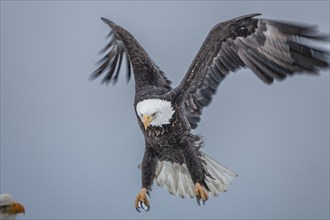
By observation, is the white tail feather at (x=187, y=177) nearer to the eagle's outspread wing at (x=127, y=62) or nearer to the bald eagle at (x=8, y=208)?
the eagle's outspread wing at (x=127, y=62)

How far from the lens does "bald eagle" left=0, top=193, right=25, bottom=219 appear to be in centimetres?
572

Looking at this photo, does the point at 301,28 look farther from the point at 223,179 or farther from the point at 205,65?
the point at 223,179

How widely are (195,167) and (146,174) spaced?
0.38 m

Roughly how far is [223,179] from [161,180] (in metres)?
0.51

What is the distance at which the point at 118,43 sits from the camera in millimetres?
7316

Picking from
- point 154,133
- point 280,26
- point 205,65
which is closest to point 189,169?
point 154,133

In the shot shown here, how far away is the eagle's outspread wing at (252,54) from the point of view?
539 cm

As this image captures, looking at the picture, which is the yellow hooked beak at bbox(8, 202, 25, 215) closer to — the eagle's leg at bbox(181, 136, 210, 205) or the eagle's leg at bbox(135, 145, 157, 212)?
the eagle's leg at bbox(135, 145, 157, 212)

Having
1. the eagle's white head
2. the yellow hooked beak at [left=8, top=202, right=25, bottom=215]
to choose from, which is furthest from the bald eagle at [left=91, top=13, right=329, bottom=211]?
the yellow hooked beak at [left=8, top=202, right=25, bottom=215]

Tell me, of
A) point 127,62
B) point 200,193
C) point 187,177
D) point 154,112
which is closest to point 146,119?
point 154,112

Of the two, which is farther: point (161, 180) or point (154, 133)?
point (161, 180)

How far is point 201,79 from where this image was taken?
6.01 m

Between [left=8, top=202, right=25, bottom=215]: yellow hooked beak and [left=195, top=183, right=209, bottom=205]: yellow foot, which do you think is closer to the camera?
[left=8, top=202, right=25, bottom=215]: yellow hooked beak

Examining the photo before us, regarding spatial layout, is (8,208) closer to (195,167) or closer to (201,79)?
(195,167)
